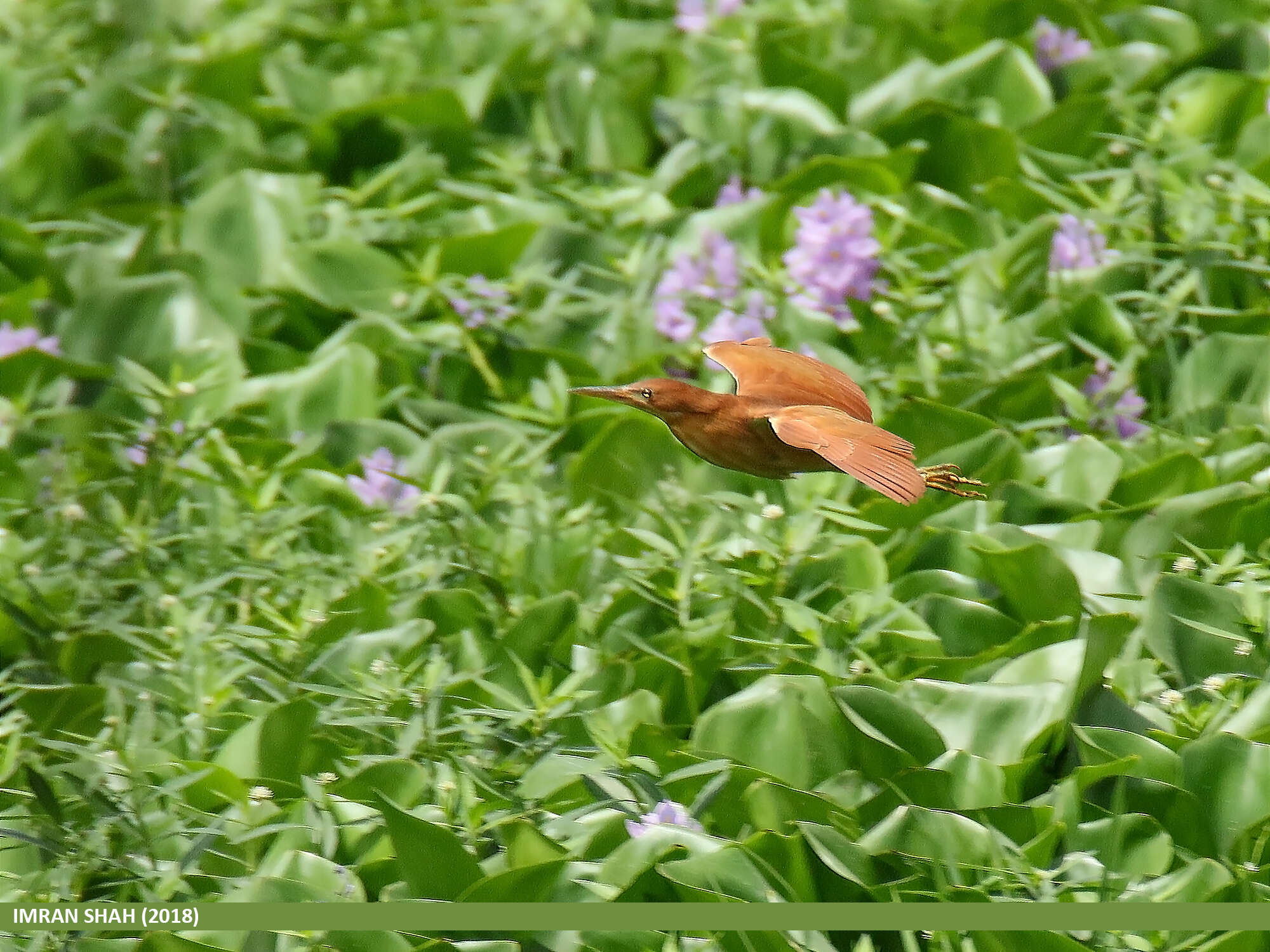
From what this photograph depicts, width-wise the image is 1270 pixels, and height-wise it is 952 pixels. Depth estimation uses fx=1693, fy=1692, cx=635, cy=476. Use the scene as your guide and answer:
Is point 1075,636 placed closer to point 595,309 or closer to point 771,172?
point 595,309

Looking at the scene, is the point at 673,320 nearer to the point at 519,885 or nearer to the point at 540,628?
the point at 540,628

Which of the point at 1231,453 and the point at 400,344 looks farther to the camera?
the point at 400,344

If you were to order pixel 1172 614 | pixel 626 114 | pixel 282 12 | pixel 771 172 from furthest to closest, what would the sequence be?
pixel 282 12
pixel 626 114
pixel 771 172
pixel 1172 614

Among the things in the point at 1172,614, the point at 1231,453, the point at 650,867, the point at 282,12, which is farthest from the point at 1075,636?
the point at 282,12

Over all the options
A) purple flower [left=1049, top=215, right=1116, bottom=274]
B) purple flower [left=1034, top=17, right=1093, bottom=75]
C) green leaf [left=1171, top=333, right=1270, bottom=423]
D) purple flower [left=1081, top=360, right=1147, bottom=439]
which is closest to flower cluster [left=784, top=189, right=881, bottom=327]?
purple flower [left=1049, top=215, right=1116, bottom=274]

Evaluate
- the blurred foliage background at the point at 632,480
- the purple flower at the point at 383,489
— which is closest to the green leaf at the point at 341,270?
the blurred foliage background at the point at 632,480

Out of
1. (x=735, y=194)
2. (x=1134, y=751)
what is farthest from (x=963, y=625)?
(x=735, y=194)

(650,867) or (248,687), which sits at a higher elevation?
(650,867)

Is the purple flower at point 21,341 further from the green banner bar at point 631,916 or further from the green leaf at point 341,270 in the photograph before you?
the green banner bar at point 631,916
